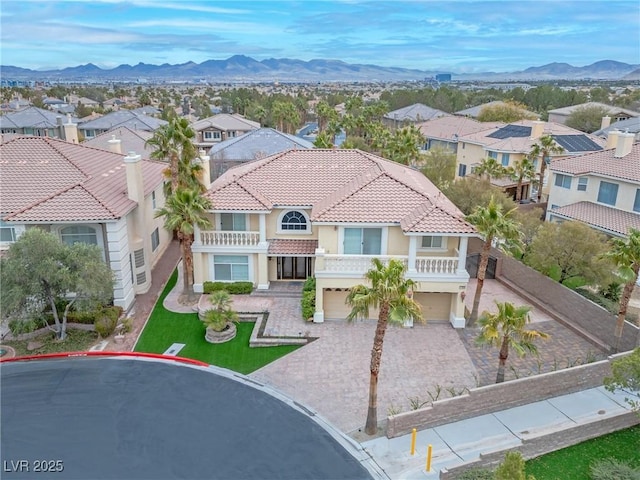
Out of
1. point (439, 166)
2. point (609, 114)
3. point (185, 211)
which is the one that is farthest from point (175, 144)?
point (609, 114)

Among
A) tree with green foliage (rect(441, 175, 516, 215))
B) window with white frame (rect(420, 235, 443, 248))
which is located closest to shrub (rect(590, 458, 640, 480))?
window with white frame (rect(420, 235, 443, 248))

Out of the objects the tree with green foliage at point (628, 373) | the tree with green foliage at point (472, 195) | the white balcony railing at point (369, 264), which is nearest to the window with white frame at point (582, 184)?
the tree with green foliage at point (472, 195)

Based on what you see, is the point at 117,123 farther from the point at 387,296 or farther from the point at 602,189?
the point at 387,296

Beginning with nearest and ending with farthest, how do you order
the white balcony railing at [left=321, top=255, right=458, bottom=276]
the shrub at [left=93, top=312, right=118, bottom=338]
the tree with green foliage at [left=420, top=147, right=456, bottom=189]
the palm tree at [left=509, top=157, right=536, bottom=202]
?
the shrub at [left=93, top=312, right=118, bottom=338] < the white balcony railing at [left=321, top=255, right=458, bottom=276] < the palm tree at [left=509, top=157, right=536, bottom=202] < the tree with green foliage at [left=420, top=147, right=456, bottom=189]

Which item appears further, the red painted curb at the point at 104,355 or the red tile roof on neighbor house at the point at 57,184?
the red tile roof on neighbor house at the point at 57,184

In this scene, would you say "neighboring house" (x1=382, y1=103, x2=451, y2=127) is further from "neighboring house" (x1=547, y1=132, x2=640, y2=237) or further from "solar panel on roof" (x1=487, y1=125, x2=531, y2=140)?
"neighboring house" (x1=547, y1=132, x2=640, y2=237)

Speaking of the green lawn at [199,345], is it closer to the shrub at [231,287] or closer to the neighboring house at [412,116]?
the shrub at [231,287]
